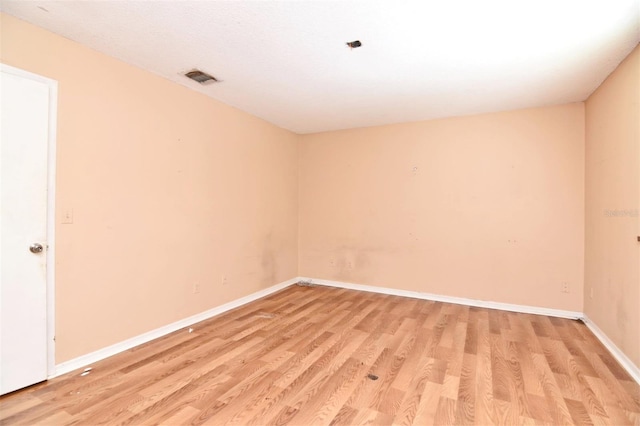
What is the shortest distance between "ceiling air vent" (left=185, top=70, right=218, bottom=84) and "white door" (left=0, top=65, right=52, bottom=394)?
110cm

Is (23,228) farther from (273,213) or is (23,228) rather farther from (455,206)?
(455,206)

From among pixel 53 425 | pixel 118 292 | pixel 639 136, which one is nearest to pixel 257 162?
pixel 118 292

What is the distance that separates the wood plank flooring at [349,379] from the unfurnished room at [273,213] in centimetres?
2

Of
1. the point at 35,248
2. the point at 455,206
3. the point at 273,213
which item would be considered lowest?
the point at 35,248

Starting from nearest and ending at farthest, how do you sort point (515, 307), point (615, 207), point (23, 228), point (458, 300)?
point (23, 228) < point (615, 207) < point (515, 307) < point (458, 300)

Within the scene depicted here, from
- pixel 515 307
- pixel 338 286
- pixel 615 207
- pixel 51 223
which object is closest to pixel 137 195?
pixel 51 223

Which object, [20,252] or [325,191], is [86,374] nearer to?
[20,252]

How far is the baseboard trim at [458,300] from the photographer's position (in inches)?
144

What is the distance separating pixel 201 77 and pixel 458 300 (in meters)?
4.16

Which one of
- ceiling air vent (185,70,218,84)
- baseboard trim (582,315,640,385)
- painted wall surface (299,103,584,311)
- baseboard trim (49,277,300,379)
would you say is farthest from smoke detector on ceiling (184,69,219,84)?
baseboard trim (582,315,640,385)

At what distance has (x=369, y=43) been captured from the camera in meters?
2.36

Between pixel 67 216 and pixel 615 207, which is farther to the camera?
pixel 615 207

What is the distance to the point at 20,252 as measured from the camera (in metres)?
2.10

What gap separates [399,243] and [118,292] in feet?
11.7
